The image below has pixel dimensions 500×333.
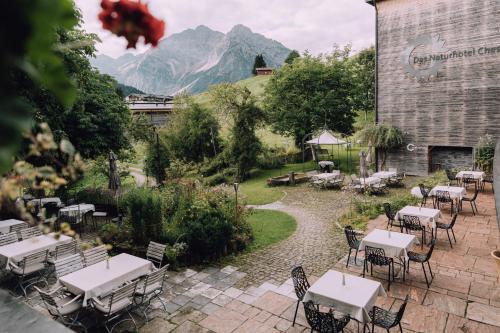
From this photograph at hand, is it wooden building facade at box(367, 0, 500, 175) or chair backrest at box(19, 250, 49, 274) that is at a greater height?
wooden building facade at box(367, 0, 500, 175)

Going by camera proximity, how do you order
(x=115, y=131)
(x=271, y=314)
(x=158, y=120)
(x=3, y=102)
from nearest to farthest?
(x=3, y=102)
(x=271, y=314)
(x=115, y=131)
(x=158, y=120)

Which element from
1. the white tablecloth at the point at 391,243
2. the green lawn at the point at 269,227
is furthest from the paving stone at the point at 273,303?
the green lawn at the point at 269,227

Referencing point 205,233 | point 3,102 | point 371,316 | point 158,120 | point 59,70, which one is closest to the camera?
point 3,102

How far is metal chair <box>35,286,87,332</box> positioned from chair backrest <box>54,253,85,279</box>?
55 centimetres

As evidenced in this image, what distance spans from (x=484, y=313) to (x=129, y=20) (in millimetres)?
7154

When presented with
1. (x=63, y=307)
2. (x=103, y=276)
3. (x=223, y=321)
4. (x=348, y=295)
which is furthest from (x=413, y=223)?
(x=63, y=307)

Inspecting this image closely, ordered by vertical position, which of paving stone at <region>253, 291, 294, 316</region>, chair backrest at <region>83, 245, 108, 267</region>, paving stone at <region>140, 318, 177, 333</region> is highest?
chair backrest at <region>83, 245, 108, 267</region>

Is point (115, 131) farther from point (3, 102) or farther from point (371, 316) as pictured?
point (3, 102)

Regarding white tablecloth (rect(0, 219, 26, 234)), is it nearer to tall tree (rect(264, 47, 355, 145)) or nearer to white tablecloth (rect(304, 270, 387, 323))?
white tablecloth (rect(304, 270, 387, 323))

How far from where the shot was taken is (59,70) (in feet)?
2.65

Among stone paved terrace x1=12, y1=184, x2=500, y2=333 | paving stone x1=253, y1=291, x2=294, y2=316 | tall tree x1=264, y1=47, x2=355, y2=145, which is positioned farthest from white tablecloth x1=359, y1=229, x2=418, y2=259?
tall tree x1=264, y1=47, x2=355, y2=145

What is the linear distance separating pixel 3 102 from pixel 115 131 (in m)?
13.7

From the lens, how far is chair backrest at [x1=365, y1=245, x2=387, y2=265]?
282 inches

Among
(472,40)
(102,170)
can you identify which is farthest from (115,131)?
(472,40)
